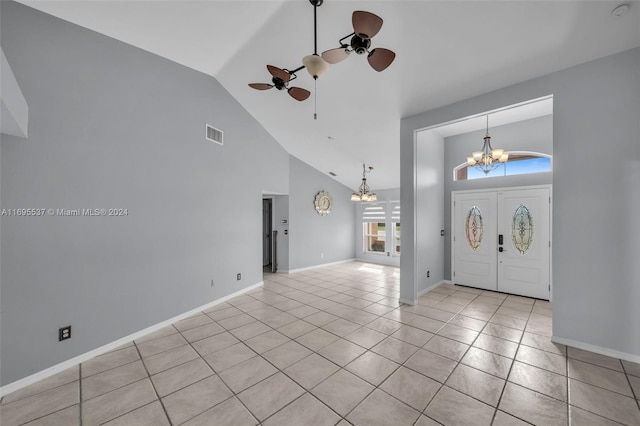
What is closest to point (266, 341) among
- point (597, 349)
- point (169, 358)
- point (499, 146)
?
point (169, 358)

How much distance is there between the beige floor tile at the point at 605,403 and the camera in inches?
75.0

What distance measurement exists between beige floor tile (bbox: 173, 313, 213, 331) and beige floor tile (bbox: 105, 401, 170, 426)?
1.55m

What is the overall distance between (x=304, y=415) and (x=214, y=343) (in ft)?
5.48

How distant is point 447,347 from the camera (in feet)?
9.55

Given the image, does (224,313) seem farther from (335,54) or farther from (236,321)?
(335,54)

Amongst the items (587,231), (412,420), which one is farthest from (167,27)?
(587,231)

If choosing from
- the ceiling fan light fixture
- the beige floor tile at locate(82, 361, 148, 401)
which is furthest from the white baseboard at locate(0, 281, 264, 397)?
the ceiling fan light fixture

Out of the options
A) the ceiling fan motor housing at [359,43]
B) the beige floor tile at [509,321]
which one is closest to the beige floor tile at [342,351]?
the beige floor tile at [509,321]

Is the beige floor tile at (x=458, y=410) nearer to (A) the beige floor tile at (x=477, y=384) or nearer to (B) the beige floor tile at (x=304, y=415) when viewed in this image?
(A) the beige floor tile at (x=477, y=384)

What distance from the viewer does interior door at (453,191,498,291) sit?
5.08 meters

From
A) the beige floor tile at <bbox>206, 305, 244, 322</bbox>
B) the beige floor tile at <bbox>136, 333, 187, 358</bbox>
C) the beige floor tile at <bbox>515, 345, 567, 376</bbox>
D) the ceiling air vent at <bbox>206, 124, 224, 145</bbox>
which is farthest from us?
the ceiling air vent at <bbox>206, 124, 224, 145</bbox>

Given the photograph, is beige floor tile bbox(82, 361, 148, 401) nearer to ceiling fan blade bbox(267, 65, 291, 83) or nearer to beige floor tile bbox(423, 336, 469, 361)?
beige floor tile bbox(423, 336, 469, 361)

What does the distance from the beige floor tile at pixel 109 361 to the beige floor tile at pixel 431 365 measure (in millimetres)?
3077

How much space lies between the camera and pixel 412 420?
1.87 m
